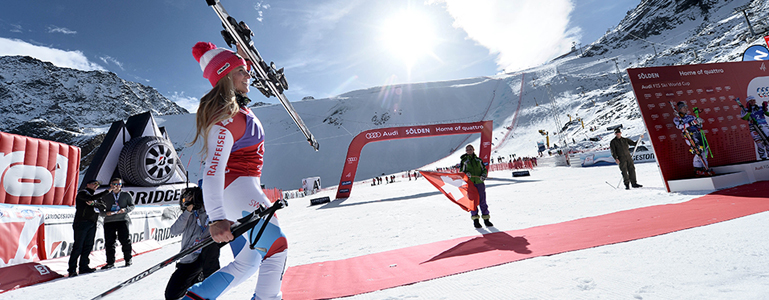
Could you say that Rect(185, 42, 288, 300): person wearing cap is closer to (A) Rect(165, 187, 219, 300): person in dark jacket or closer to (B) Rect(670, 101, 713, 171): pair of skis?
(A) Rect(165, 187, 219, 300): person in dark jacket

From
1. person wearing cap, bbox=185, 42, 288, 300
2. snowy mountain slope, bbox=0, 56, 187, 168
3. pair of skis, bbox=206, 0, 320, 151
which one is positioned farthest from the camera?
snowy mountain slope, bbox=0, 56, 187, 168

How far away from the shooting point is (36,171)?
6.30 metres

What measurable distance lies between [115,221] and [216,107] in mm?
5528

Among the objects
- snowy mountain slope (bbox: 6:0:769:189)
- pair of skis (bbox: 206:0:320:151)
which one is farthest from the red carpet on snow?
snowy mountain slope (bbox: 6:0:769:189)

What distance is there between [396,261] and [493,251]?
1.13m

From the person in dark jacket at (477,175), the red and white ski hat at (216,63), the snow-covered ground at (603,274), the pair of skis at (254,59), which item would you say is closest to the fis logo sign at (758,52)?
the snow-covered ground at (603,274)

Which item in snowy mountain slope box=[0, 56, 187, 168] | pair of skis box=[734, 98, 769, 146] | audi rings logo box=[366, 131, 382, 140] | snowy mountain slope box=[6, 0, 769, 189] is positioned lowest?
pair of skis box=[734, 98, 769, 146]

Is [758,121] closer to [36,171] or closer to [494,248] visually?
[494,248]

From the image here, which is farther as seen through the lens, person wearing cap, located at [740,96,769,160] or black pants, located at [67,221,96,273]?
person wearing cap, located at [740,96,769,160]

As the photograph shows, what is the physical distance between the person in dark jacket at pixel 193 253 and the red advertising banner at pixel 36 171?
18.2ft

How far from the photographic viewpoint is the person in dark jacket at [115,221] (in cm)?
530

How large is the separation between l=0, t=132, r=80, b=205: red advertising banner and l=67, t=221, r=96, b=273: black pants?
1.94 m

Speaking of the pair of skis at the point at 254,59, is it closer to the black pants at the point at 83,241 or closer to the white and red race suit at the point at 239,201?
the black pants at the point at 83,241

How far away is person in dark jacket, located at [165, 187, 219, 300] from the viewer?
98.9 inches
